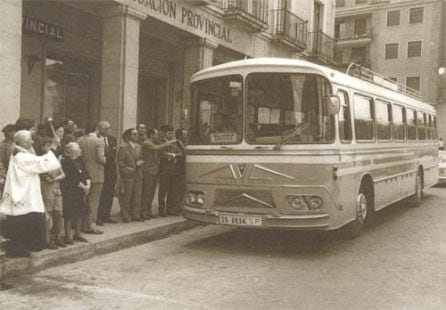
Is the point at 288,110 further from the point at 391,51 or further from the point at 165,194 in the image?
the point at 391,51

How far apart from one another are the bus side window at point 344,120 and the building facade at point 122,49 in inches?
98.5

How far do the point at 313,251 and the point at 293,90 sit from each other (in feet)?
7.85

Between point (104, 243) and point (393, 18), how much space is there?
44734 millimetres

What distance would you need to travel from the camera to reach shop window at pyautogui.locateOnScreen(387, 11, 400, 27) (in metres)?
47.3

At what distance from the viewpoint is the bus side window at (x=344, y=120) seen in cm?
825

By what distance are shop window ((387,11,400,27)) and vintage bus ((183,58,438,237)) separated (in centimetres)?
4152

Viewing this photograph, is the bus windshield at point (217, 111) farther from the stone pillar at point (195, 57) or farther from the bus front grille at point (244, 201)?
the stone pillar at point (195, 57)

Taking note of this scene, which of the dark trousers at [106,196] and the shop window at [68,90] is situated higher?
the shop window at [68,90]

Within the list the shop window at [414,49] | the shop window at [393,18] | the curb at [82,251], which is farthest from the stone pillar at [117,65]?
the shop window at [393,18]

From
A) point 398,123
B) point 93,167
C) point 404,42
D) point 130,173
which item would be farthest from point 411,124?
point 404,42

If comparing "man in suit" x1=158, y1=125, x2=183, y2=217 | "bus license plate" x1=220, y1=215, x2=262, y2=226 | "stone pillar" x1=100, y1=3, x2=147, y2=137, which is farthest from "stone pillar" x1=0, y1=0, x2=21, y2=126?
"bus license plate" x1=220, y1=215, x2=262, y2=226

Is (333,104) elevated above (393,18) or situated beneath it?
situated beneath

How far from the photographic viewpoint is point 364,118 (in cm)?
951

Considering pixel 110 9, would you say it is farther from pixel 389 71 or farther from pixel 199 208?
pixel 389 71
